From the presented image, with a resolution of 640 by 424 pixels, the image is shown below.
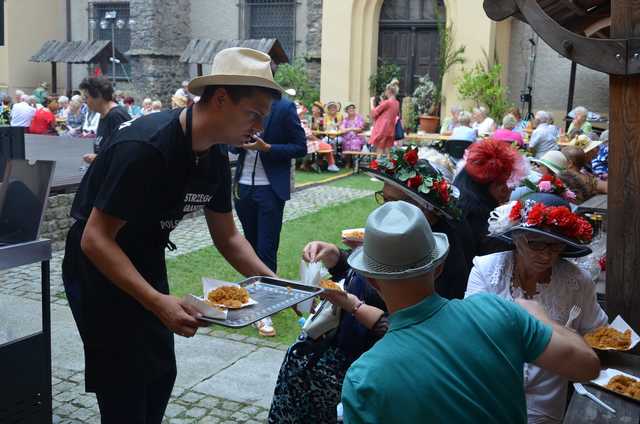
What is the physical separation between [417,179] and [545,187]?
847mm

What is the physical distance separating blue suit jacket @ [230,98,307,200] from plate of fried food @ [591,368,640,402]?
11.7 feet

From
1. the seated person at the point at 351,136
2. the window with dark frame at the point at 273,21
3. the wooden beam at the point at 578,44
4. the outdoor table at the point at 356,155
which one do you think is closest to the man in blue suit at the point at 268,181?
the wooden beam at the point at 578,44

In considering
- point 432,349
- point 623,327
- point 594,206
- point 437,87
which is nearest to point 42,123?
point 437,87

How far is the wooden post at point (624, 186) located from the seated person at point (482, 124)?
1321cm

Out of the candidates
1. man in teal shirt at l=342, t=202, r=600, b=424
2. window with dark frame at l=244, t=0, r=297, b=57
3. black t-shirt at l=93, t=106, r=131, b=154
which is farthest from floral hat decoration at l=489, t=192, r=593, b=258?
window with dark frame at l=244, t=0, r=297, b=57

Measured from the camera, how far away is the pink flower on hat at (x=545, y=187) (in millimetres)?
3970

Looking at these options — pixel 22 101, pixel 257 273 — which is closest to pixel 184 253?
pixel 257 273

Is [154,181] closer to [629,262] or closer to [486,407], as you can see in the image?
[486,407]

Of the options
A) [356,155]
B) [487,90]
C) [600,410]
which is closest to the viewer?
[600,410]

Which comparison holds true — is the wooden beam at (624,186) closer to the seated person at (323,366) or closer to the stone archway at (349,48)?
the seated person at (323,366)

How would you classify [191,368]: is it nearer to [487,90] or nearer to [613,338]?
[613,338]

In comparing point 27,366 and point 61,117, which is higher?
point 61,117

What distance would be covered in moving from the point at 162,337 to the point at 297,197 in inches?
409

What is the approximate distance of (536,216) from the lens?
3.37 m
